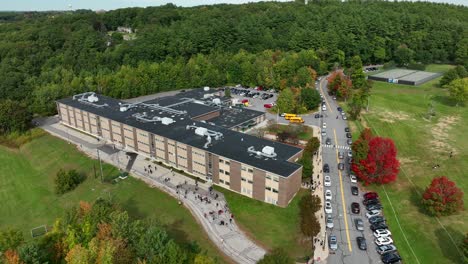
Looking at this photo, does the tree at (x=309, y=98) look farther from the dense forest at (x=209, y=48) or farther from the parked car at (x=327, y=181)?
the parked car at (x=327, y=181)

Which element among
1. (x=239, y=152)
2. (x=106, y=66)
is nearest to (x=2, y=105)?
(x=106, y=66)

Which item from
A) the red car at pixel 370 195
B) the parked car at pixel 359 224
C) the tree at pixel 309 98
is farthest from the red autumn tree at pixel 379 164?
the tree at pixel 309 98

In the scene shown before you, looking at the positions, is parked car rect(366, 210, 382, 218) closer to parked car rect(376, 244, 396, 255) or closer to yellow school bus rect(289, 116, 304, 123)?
parked car rect(376, 244, 396, 255)

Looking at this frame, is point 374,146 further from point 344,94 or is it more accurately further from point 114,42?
point 114,42

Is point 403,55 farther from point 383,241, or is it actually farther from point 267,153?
point 383,241

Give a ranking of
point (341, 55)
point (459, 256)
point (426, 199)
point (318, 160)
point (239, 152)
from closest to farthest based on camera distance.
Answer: point (459, 256), point (426, 199), point (239, 152), point (318, 160), point (341, 55)

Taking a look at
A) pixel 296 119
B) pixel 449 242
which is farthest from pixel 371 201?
pixel 296 119
